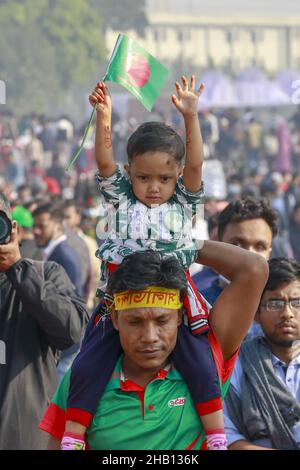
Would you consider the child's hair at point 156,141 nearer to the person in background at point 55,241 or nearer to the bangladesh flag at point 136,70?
the bangladesh flag at point 136,70

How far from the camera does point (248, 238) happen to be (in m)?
6.22

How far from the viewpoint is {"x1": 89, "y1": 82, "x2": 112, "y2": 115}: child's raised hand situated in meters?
4.74

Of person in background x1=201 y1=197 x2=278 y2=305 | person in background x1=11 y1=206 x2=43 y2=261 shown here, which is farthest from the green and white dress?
person in background x1=11 y1=206 x2=43 y2=261

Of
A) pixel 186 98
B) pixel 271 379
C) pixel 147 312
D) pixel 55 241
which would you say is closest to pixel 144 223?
pixel 186 98

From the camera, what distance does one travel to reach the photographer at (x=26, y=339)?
5.71 m

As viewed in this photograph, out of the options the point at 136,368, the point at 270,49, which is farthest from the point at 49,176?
the point at 270,49

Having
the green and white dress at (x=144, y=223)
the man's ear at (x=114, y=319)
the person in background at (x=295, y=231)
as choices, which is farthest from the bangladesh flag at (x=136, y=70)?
the person in background at (x=295, y=231)

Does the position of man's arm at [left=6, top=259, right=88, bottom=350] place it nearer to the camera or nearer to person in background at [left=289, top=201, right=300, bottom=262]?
the camera

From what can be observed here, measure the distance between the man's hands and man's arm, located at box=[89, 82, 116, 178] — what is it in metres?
0.91

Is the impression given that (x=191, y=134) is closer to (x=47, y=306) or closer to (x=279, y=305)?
(x=279, y=305)

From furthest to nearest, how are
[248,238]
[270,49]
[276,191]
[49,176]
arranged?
[270,49]
[49,176]
[276,191]
[248,238]
